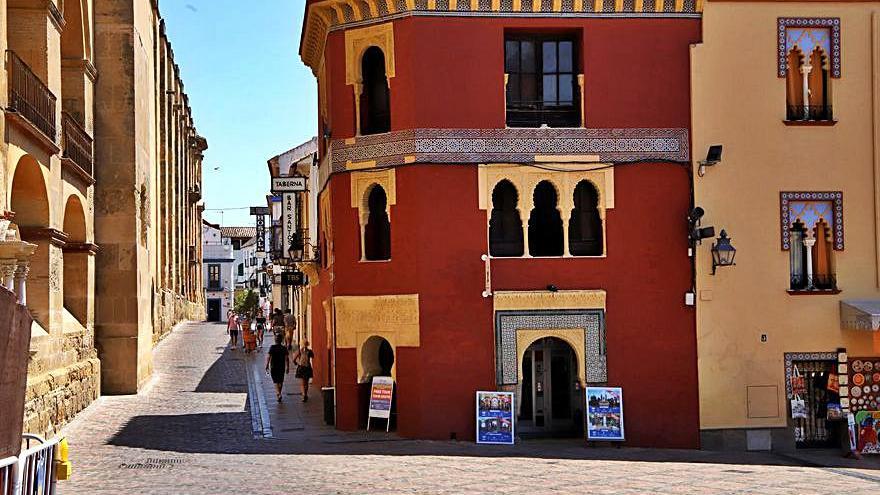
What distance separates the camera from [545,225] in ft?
69.5

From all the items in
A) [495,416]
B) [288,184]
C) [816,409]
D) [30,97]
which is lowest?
[816,409]

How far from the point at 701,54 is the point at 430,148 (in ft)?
17.8

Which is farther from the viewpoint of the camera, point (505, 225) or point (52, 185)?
point (505, 225)

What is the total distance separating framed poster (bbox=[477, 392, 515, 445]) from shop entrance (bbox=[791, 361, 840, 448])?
5.60m

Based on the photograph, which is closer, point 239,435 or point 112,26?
point 239,435

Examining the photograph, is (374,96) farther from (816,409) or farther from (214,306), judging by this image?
(214,306)

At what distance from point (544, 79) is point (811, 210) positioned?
5668 millimetres

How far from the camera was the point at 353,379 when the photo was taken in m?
21.2

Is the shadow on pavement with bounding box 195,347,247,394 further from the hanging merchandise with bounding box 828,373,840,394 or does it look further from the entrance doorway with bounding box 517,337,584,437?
the hanging merchandise with bounding box 828,373,840,394

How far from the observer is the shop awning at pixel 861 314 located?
20484 millimetres

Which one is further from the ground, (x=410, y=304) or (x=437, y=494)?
(x=410, y=304)

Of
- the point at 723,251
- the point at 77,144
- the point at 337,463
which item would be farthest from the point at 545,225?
the point at 77,144

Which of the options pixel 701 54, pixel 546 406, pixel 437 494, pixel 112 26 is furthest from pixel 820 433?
pixel 112 26

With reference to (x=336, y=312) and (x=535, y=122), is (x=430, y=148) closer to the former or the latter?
(x=535, y=122)
